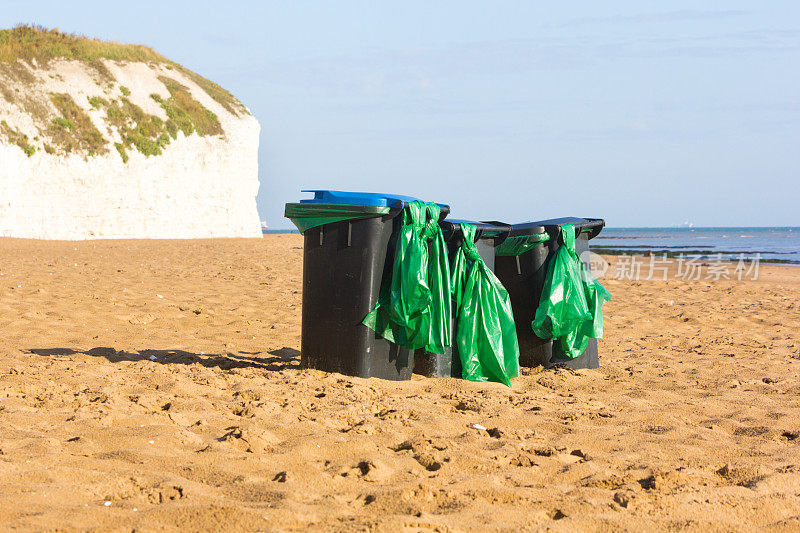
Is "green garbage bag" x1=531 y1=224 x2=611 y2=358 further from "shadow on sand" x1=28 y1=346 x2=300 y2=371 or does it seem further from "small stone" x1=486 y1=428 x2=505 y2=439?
"shadow on sand" x1=28 y1=346 x2=300 y2=371

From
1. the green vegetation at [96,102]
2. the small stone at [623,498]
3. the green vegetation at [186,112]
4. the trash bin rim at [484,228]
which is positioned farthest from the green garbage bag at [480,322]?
the green vegetation at [186,112]

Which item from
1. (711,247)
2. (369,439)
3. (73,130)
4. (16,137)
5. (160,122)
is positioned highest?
(160,122)

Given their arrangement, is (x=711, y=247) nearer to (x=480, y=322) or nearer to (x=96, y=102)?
(x=96, y=102)

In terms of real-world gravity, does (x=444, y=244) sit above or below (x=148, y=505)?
above

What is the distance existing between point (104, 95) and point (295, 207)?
26615 millimetres

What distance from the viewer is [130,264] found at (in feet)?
42.4

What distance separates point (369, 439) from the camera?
11.1ft

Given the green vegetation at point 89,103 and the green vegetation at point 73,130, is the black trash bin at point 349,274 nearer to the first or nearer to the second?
the green vegetation at point 89,103

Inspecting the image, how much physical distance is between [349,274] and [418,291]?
1.46ft

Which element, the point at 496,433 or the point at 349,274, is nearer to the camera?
the point at 496,433

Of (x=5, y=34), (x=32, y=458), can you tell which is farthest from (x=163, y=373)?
(x=5, y=34)

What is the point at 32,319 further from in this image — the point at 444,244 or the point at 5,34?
the point at 5,34

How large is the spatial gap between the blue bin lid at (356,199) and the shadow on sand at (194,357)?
4.00ft

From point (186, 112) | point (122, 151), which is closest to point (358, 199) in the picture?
point (122, 151)
